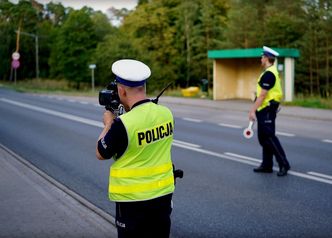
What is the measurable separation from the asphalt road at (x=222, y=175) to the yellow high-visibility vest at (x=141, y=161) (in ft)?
6.96

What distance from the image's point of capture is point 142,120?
3.22 meters

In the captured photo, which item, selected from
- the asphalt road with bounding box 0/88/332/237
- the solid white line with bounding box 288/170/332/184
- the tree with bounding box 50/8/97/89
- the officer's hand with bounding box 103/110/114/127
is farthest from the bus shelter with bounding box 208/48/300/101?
the tree with bounding box 50/8/97/89

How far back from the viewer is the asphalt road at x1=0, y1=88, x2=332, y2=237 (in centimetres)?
562

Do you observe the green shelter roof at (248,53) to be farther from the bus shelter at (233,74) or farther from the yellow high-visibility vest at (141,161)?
the yellow high-visibility vest at (141,161)

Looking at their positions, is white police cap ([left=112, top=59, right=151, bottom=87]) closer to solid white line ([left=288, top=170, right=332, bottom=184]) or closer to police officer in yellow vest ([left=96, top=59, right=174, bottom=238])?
police officer in yellow vest ([left=96, top=59, right=174, bottom=238])

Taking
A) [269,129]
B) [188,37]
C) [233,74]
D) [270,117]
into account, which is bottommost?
[269,129]

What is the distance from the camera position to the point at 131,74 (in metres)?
3.19

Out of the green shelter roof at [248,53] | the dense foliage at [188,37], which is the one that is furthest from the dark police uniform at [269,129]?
the dense foliage at [188,37]

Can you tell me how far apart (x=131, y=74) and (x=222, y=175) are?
17.2 ft

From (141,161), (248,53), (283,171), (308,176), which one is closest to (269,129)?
(283,171)

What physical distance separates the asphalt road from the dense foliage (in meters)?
20.7

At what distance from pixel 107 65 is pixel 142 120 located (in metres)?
45.3

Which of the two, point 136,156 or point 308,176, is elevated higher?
point 136,156

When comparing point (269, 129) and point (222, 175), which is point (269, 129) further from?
point (222, 175)
